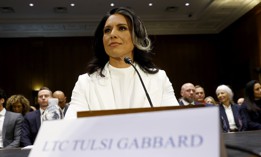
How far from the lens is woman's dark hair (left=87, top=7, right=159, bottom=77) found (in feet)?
5.79

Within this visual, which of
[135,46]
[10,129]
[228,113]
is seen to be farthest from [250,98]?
[135,46]

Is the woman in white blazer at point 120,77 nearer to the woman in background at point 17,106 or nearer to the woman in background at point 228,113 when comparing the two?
the woman in background at point 228,113

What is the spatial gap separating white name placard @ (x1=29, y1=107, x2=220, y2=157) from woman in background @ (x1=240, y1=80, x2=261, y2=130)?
14.5 feet

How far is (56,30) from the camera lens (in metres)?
11.6

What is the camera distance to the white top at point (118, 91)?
63.4 inches

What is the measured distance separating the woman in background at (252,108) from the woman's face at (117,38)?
3469 millimetres

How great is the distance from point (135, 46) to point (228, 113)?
384 centimetres

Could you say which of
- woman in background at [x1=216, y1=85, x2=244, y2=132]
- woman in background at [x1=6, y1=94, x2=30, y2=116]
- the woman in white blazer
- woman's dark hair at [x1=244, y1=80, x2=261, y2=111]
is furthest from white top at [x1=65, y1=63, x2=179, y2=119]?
woman in background at [x1=6, y1=94, x2=30, y2=116]

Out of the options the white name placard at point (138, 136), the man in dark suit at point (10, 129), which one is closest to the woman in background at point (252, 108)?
→ the man in dark suit at point (10, 129)

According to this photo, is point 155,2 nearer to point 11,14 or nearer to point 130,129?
point 11,14

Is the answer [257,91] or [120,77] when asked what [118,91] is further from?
[257,91]

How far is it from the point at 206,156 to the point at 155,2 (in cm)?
975

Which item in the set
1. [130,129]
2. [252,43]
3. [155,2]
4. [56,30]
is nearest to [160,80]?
[130,129]

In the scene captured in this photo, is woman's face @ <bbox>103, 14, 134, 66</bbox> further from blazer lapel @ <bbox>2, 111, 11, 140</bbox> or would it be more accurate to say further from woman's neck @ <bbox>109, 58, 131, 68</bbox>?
blazer lapel @ <bbox>2, 111, 11, 140</bbox>
